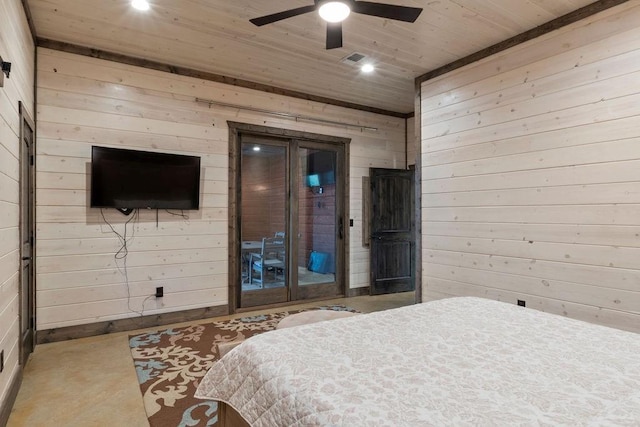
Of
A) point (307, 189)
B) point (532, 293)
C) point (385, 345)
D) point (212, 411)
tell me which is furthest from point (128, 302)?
point (532, 293)

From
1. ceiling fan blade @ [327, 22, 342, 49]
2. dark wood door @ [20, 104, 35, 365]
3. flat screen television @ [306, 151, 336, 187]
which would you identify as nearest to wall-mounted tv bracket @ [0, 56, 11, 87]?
dark wood door @ [20, 104, 35, 365]

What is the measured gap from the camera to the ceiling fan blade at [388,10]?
7.13 ft

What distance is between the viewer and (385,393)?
3.48 feet

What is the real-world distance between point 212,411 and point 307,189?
3279 millimetres

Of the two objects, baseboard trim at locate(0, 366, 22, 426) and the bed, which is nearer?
the bed

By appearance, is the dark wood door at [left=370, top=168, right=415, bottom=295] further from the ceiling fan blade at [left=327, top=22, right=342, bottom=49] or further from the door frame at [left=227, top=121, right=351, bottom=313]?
the ceiling fan blade at [left=327, top=22, right=342, bottom=49]

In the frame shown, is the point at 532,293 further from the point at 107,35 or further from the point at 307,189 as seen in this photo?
the point at 107,35

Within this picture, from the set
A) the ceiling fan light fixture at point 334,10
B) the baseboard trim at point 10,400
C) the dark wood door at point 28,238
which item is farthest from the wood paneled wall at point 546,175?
the dark wood door at point 28,238

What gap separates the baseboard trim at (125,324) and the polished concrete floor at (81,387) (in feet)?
0.30

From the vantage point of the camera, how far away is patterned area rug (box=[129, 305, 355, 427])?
7.15ft

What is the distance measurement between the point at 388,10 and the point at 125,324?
Answer: 148 inches

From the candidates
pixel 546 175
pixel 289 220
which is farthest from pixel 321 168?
pixel 546 175

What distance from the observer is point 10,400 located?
2.23 metres

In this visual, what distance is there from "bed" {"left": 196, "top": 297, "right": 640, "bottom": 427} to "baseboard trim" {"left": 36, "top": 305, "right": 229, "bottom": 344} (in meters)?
2.73
